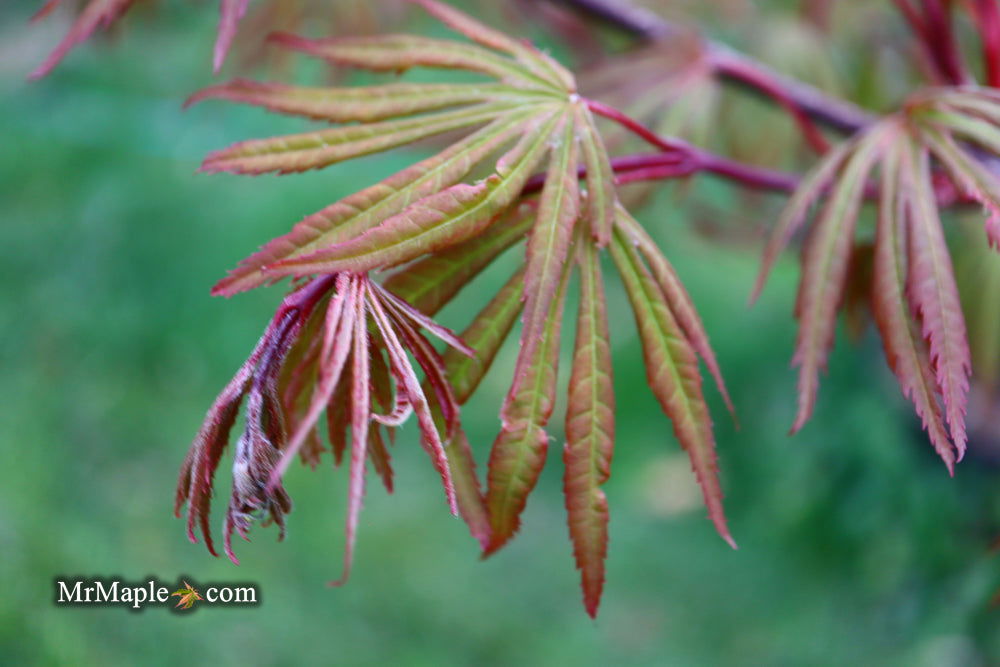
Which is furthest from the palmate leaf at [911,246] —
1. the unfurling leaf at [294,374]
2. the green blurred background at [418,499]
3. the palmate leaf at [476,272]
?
the green blurred background at [418,499]

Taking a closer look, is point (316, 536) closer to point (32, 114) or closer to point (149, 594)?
point (149, 594)

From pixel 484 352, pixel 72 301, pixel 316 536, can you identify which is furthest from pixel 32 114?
pixel 484 352

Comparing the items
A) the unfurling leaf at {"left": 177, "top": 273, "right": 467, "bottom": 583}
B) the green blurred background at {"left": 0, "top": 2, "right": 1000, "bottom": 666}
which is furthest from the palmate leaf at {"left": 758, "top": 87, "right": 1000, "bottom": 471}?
the green blurred background at {"left": 0, "top": 2, "right": 1000, "bottom": 666}

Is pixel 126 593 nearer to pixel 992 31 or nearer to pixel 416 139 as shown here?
pixel 416 139

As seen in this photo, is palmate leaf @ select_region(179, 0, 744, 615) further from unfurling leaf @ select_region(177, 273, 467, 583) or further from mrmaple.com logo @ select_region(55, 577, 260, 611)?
mrmaple.com logo @ select_region(55, 577, 260, 611)

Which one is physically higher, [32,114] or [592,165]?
[32,114]

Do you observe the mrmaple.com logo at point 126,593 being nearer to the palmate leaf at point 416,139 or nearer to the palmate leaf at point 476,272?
the palmate leaf at point 476,272
